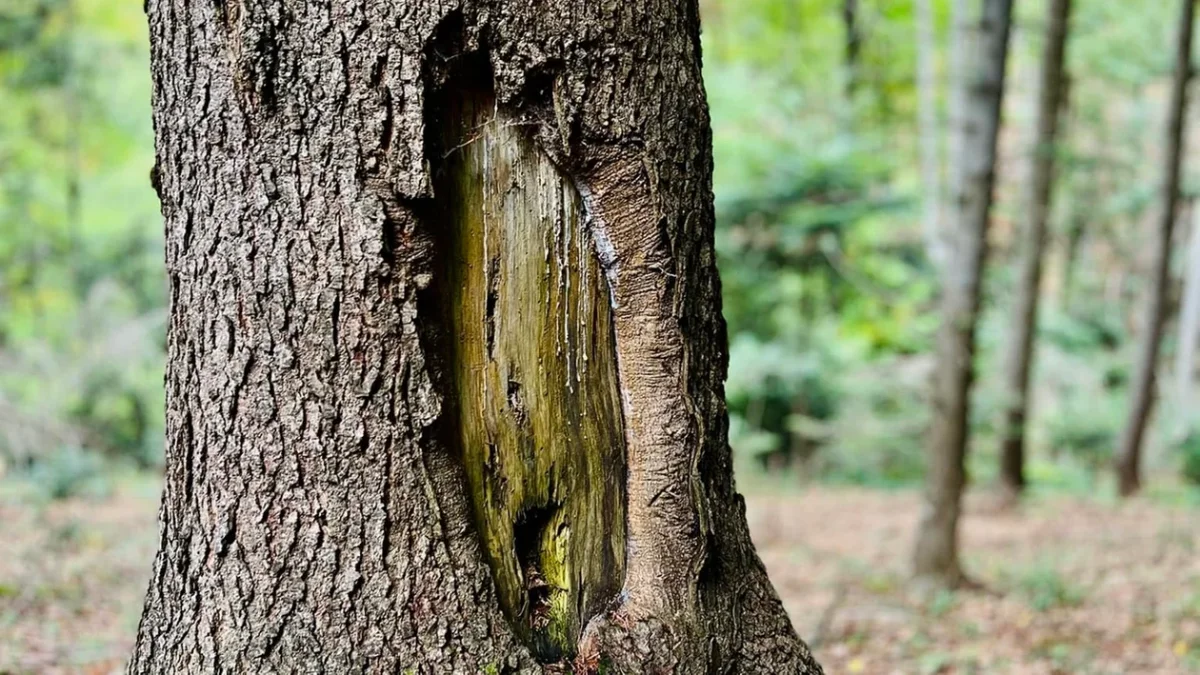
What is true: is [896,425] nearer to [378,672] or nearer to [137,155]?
[378,672]

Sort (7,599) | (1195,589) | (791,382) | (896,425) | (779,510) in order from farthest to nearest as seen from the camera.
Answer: (791,382)
(896,425)
(779,510)
(1195,589)
(7,599)

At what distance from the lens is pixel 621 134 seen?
240 cm

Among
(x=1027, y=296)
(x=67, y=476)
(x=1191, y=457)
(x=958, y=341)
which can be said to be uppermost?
(x=1027, y=296)

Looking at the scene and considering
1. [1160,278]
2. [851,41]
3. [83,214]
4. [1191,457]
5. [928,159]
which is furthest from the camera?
[851,41]

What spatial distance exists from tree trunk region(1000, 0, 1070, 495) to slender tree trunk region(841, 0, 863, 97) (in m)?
5.57

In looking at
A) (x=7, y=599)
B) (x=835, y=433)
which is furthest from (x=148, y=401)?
(x=835, y=433)

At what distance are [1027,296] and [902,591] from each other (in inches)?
246

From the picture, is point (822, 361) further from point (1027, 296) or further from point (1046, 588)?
point (1046, 588)

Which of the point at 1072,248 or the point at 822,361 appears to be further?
the point at 1072,248

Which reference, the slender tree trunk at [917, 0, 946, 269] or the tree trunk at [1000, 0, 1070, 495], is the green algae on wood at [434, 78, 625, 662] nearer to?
the slender tree trunk at [917, 0, 946, 269]

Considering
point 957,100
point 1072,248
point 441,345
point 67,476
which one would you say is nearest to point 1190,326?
point 1072,248

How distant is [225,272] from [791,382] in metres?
12.8

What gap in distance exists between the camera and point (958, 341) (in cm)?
697

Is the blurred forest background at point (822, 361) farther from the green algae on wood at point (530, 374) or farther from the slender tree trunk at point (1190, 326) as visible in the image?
the green algae on wood at point (530, 374)
